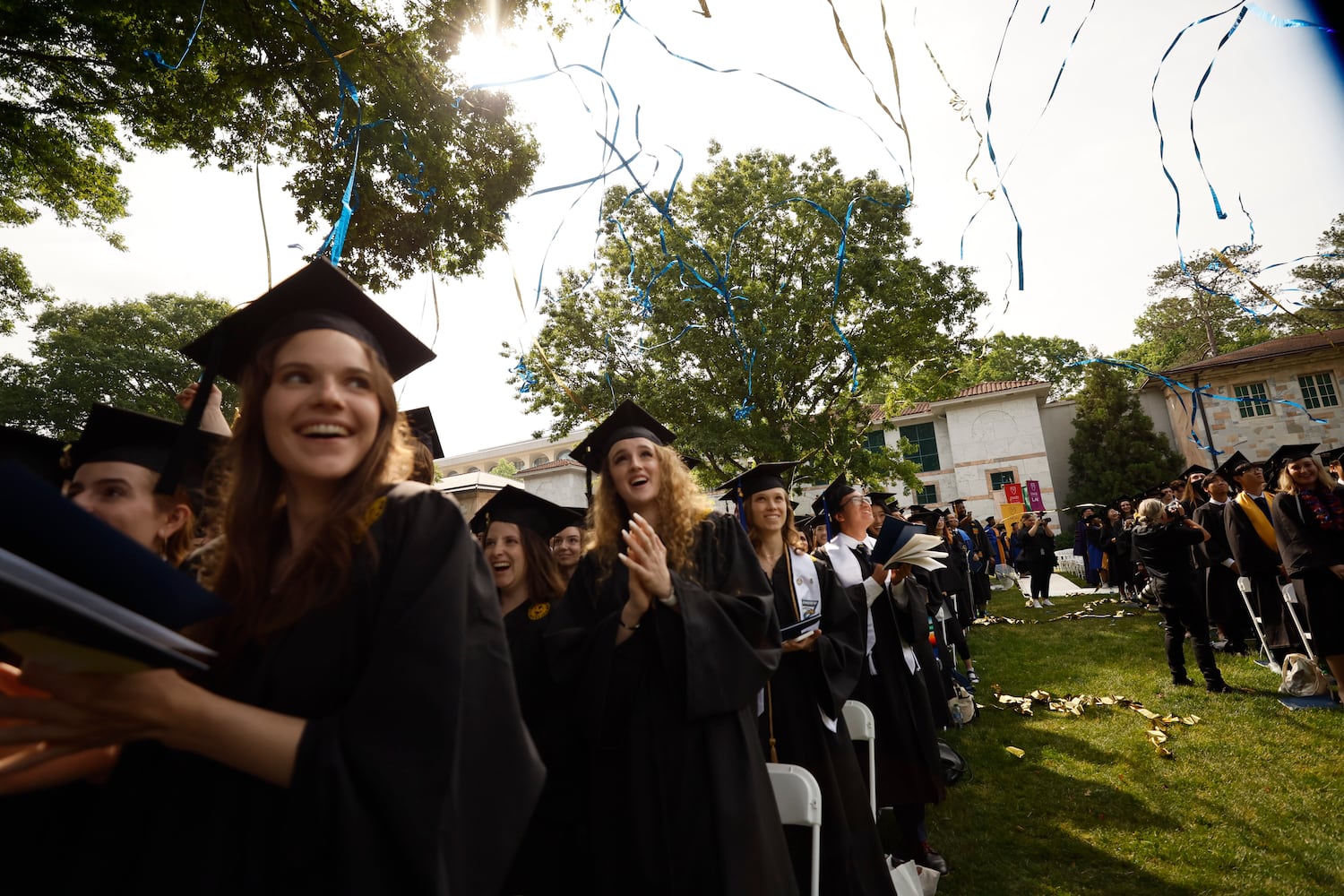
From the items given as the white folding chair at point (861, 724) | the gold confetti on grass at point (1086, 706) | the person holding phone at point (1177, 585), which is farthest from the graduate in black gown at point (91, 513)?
the person holding phone at point (1177, 585)

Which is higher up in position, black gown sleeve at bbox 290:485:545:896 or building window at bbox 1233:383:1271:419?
building window at bbox 1233:383:1271:419

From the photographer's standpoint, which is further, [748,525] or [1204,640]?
[1204,640]

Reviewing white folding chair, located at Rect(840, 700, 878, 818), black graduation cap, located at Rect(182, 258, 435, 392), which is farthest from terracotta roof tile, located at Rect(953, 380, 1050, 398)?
black graduation cap, located at Rect(182, 258, 435, 392)

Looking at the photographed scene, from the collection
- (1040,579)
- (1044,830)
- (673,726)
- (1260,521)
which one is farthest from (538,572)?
(1040,579)

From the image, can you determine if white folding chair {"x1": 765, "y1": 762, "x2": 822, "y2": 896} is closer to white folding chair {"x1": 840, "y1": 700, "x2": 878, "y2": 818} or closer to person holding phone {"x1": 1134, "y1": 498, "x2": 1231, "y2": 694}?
white folding chair {"x1": 840, "y1": 700, "x2": 878, "y2": 818}

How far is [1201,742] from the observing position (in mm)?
5141

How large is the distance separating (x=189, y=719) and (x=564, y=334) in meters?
14.7

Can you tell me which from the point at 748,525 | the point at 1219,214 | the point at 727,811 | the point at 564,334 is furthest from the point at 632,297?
the point at 727,811

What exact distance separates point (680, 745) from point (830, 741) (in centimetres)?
130

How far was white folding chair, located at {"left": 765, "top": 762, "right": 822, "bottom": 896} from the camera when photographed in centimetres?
237

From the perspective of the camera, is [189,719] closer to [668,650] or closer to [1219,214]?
[668,650]

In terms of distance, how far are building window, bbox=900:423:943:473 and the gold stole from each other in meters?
23.9

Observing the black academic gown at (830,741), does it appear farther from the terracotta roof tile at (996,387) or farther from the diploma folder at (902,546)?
the terracotta roof tile at (996,387)

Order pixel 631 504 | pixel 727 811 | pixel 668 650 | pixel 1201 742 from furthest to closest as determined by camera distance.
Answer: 1. pixel 1201 742
2. pixel 631 504
3. pixel 668 650
4. pixel 727 811
